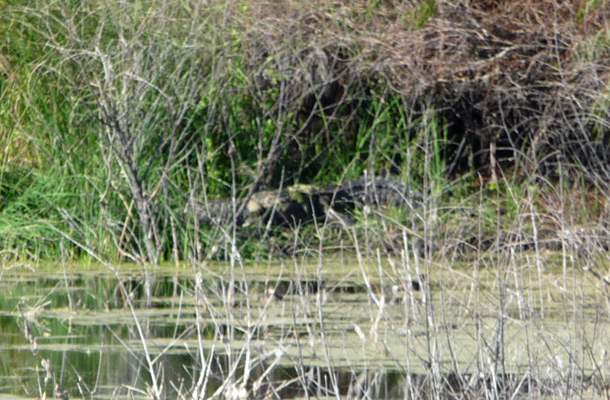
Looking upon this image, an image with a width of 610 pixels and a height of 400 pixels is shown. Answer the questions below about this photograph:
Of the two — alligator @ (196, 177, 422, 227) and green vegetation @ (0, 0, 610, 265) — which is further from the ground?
green vegetation @ (0, 0, 610, 265)

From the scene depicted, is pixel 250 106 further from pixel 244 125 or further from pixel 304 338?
pixel 304 338

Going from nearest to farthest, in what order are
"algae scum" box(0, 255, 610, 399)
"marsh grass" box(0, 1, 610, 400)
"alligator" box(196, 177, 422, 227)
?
"algae scum" box(0, 255, 610, 399), "marsh grass" box(0, 1, 610, 400), "alligator" box(196, 177, 422, 227)

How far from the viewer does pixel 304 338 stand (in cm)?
517

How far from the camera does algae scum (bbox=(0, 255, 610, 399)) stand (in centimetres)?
355

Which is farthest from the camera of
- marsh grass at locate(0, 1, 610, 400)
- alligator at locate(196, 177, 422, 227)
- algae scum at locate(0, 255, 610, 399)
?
alligator at locate(196, 177, 422, 227)

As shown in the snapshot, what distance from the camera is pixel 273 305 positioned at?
598 centimetres

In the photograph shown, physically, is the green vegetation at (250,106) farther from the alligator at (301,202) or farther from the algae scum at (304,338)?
the algae scum at (304,338)

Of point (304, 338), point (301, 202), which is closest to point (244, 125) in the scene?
point (301, 202)

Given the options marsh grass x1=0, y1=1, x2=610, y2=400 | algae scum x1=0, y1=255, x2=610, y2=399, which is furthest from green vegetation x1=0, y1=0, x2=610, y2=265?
algae scum x1=0, y1=255, x2=610, y2=399

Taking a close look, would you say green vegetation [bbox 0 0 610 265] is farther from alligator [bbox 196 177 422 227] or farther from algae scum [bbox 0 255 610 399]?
algae scum [bbox 0 255 610 399]

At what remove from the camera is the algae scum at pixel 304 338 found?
140 inches

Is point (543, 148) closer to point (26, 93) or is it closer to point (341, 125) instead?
point (341, 125)

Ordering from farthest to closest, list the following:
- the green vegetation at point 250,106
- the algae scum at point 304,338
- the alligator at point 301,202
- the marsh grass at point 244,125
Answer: the alligator at point 301,202 → the green vegetation at point 250,106 → the marsh grass at point 244,125 → the algae scum at point 304,338

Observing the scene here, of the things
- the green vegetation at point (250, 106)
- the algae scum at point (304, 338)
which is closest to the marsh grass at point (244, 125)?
the green vegetation at point (250, 106)
